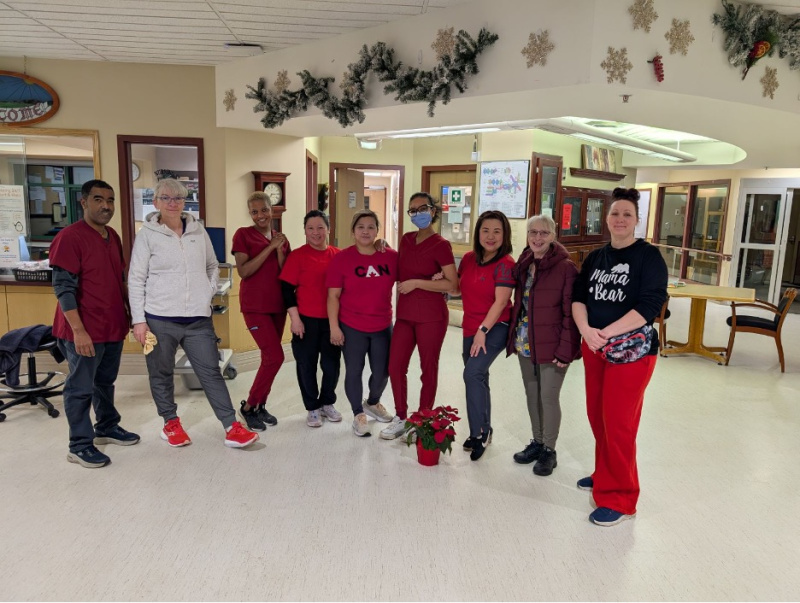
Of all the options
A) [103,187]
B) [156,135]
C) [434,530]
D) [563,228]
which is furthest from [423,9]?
[563,228]

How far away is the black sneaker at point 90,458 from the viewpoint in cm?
314

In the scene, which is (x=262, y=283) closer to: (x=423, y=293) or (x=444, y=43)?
(x=423, y=293)

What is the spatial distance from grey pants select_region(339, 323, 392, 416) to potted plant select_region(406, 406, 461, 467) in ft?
1.60

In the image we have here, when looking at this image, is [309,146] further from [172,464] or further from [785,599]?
[785,599]

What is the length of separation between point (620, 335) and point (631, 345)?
0.07 metres

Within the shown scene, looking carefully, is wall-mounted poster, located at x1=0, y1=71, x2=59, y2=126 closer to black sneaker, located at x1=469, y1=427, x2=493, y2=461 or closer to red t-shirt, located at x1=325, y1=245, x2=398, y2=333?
red t-shirt, located at x1=325, y1=245, x2=398, y2=333

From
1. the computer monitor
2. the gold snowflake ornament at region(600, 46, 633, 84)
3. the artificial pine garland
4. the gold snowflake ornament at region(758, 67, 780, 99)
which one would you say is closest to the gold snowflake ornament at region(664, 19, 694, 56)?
the gold snowflake ornament at region(600, 46, 633, 84)

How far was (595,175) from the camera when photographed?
8.55 metres

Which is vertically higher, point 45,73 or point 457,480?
point 45,73

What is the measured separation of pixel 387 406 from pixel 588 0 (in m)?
2.92

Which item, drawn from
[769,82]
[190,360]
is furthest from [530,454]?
[769,82]

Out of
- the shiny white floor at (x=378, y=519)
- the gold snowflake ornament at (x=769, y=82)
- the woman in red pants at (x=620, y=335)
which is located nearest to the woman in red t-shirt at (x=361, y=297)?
the shiny white floor at (x=378, y=519)

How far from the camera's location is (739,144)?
519 centimetres

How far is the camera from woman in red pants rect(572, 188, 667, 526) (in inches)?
100.0
